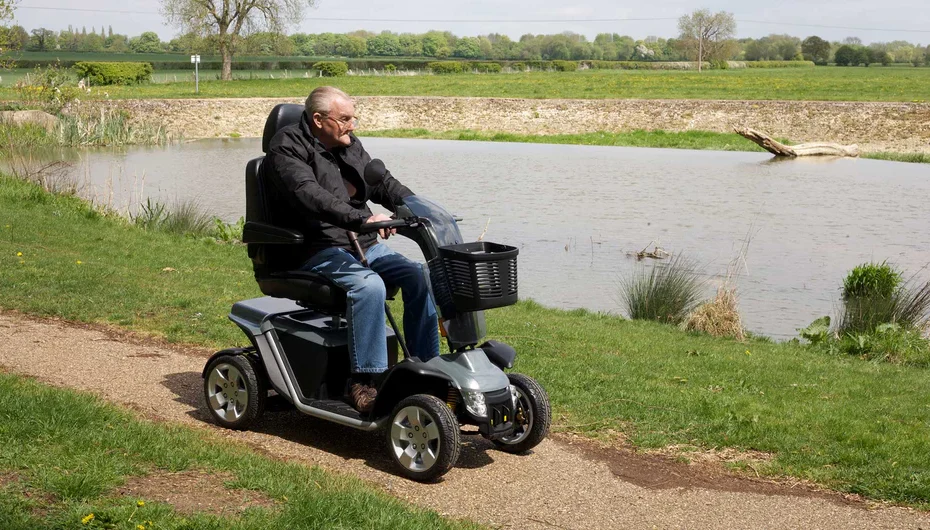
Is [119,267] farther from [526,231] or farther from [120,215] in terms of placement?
[526,231]

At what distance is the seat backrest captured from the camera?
19.0 ft

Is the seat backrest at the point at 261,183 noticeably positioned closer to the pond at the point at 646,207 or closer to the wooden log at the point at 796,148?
the pond at the point at 646,207

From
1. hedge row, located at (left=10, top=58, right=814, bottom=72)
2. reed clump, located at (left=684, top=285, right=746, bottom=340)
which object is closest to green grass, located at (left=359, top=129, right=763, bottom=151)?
reed clump, located at (left=684, top=285, right=746, bottom=340)

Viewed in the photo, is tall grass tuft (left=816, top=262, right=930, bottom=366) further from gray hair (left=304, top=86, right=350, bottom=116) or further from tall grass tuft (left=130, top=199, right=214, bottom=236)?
tall grass tuft (left=130, top=199, right=214, bottom=236)

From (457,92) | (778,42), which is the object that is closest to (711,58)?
(778,42)

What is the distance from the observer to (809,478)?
557cm

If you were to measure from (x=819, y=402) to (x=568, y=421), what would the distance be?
204 cm

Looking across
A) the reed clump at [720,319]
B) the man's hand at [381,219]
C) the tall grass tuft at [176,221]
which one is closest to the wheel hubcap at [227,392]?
the man's hand at [381,219]

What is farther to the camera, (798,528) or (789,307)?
(789,307)

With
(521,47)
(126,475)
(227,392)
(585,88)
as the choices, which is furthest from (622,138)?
(521,47)

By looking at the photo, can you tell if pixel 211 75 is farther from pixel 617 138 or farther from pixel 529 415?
pixel 529 415

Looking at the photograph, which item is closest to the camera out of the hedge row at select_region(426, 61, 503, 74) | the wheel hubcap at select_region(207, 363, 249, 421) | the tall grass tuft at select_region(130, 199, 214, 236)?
the wheel hubcap at select_region(207, 363, 249, 421)

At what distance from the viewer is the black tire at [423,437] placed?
5.07 meters

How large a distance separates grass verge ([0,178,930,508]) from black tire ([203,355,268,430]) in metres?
1.89
